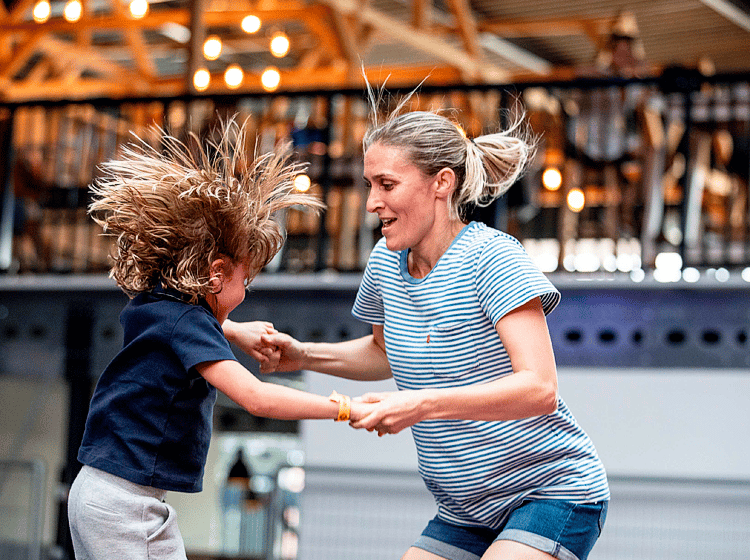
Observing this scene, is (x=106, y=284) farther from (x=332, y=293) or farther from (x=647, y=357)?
(x=647, y=357)

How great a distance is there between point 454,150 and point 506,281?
15.4 inches

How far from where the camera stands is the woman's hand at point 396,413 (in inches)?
73.4

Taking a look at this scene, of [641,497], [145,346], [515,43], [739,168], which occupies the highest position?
[515,43]

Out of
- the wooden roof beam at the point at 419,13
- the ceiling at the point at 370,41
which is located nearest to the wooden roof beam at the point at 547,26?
the ceiling at the point at 370,41

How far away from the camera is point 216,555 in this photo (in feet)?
28.8

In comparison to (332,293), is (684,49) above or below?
above

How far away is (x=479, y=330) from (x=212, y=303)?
61 centimetres

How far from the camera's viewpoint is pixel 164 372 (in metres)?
1.98

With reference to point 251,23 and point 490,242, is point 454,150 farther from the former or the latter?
point 251,23

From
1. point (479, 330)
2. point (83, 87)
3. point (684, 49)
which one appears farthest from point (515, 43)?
point (479, 330)

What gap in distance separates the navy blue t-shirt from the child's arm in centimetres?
3

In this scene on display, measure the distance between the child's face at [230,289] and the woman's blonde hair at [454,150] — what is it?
0.43 m

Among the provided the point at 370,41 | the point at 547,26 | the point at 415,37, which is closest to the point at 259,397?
the point at 415,37

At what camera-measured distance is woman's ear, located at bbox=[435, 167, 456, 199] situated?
224 centimetres
